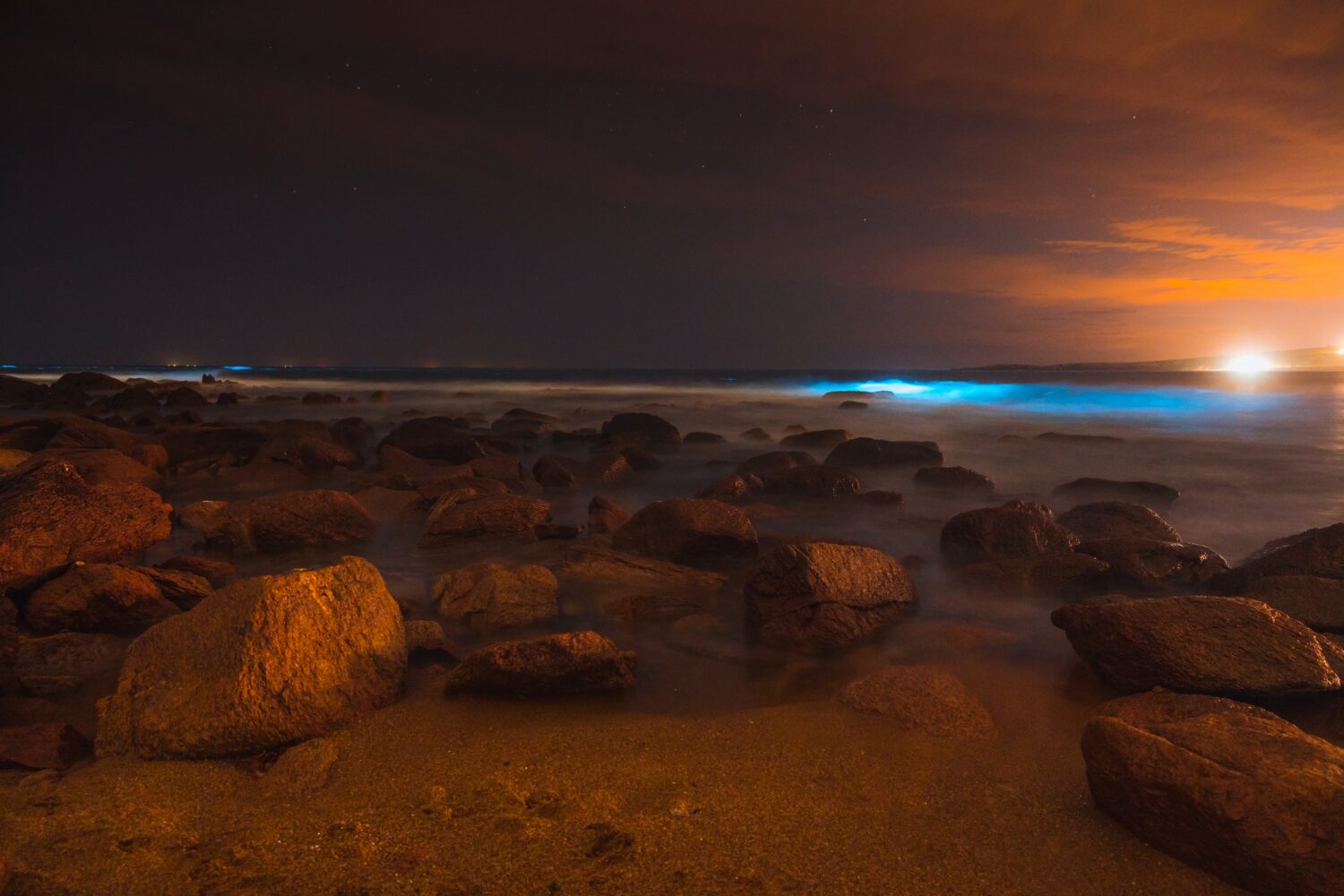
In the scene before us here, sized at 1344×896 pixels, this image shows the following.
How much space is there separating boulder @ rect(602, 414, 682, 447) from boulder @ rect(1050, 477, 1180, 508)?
789 centimetres

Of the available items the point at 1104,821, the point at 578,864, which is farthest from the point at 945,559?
the point at 578,864

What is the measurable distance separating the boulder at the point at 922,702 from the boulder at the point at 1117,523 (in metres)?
3.98

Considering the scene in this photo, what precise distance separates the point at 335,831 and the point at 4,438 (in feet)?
38.8

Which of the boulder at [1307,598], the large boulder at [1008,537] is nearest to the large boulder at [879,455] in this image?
the large boulder at [1008,537]

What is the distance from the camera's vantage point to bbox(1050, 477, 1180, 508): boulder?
31.0ft

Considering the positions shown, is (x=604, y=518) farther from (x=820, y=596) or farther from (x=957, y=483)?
(x=957, y=483)

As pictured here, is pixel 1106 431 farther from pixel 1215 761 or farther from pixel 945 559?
pixel 1215 761

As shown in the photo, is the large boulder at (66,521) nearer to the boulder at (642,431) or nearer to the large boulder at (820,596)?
the large boulder at (820,596)

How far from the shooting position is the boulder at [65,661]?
352 cm

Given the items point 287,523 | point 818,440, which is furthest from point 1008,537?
point 818,440

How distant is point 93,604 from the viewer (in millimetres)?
4152

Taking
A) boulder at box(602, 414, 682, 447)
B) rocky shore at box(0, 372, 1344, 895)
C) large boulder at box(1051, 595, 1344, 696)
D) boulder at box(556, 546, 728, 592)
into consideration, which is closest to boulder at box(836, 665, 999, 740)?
rocky shore at box(0, 372, 1344, 895)

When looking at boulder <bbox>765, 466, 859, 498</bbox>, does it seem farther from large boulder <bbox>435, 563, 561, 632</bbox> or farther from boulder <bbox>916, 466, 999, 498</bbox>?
A: large boulder <bbox>435, 563, 561, 632</bbox>

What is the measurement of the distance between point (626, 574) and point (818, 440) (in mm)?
10802
